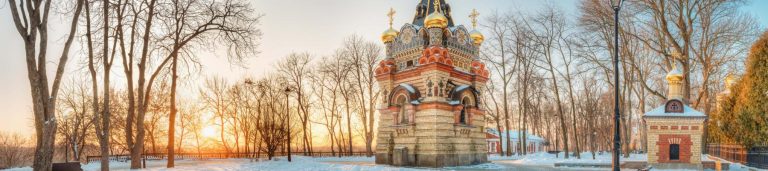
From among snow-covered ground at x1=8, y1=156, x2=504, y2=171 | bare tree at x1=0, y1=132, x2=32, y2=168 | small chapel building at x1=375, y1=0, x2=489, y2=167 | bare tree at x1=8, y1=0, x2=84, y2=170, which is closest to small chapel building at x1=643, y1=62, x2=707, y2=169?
snow-covered ground at x1=8, y1=156, x2=504, y2=171

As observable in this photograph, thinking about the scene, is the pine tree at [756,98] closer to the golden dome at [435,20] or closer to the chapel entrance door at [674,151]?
the chapel entrance door at [674,151]

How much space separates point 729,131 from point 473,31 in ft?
46.1

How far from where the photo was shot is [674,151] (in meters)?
22.0

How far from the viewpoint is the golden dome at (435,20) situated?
25.8 m

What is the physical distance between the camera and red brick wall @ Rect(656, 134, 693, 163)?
2178cm

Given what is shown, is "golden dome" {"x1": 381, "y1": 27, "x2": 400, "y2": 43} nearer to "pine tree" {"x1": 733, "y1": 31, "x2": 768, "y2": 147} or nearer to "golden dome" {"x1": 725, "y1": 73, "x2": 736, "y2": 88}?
"pine tree" {"x1": 733, "y1": 31, "x2": 768, "y2": 147}

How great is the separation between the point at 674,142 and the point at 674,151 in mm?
399

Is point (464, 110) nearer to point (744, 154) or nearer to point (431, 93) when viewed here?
point (431, 93)

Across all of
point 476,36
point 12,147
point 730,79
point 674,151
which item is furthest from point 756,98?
point 12,147

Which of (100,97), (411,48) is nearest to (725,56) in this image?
(411,48)

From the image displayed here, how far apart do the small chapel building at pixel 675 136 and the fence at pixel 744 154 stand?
196cm

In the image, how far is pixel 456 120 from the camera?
25828mm

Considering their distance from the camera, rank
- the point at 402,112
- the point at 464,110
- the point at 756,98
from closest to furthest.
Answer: the point at 756,98, the point at 402,112, the point at 464,110

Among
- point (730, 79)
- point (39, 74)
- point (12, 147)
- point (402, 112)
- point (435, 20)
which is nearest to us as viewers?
point (39, 74)
